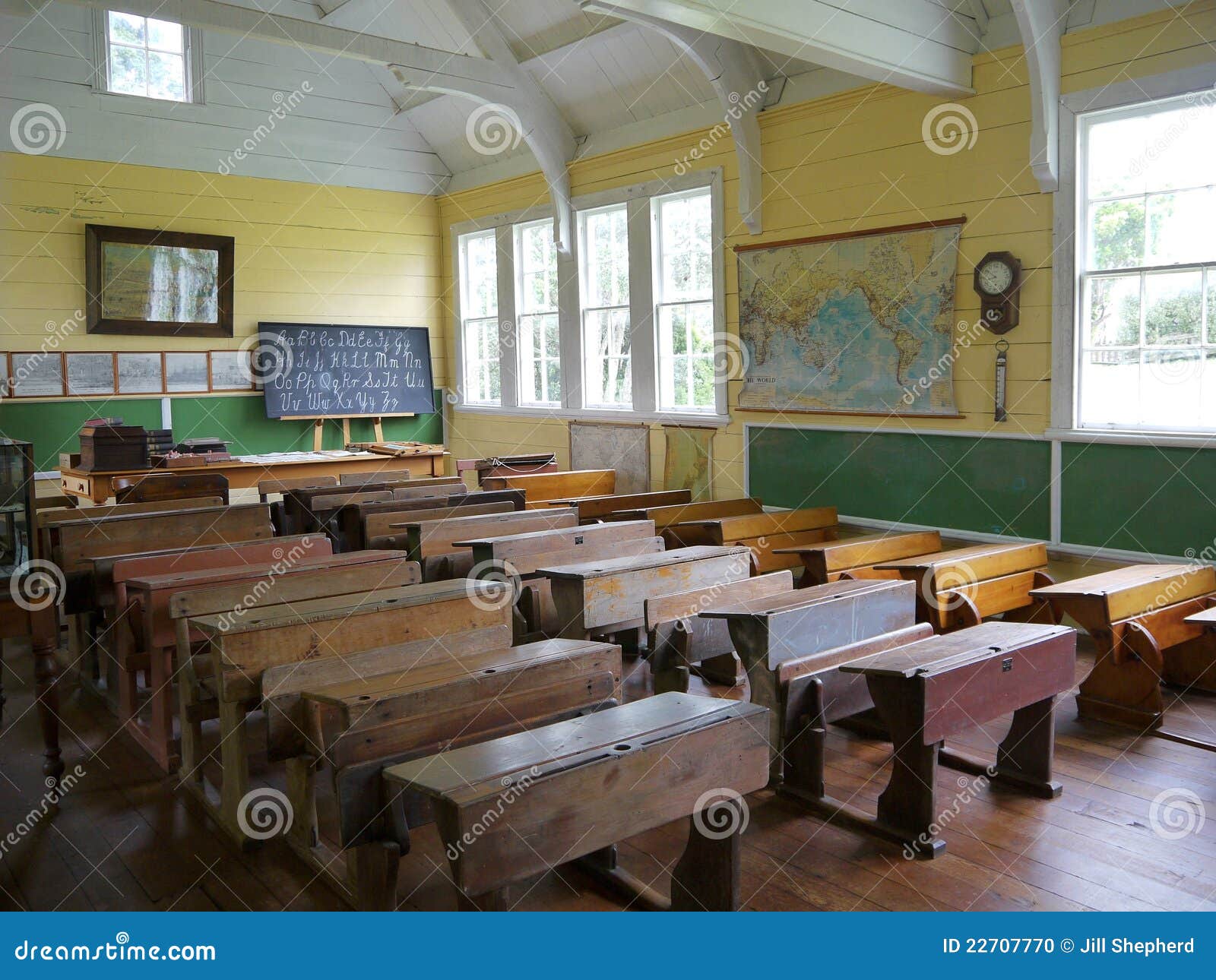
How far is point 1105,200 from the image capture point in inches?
203

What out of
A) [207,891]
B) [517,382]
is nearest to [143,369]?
[517,382]

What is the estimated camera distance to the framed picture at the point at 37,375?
7.89 metres

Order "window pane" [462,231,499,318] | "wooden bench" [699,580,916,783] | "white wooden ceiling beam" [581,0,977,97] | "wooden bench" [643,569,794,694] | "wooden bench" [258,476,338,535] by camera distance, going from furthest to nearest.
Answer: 1. "window pane" [462,231,499,318]
2. "wooden bench" [258,476,338,535]
3. "white wooden ceiling beam" [581,0,977,97]
4. "wooden bench" [643,569,794,694]
5. "wooden bench" [699,580,916,783]

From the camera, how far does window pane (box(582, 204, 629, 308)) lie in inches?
320

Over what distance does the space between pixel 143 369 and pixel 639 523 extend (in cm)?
531

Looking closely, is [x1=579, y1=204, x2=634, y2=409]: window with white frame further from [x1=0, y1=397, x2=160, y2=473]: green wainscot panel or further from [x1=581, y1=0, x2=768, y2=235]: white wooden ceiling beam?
[x1=0, y1=397, x2=160, y2=473]: green wainscot panel

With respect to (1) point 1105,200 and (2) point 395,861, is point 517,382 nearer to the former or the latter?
(1) point 1105,200

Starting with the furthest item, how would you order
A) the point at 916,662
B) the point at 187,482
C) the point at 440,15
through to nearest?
the point at 440,15, the point at 187,482, the point at 916,662

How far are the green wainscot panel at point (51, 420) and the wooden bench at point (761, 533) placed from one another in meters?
5.13

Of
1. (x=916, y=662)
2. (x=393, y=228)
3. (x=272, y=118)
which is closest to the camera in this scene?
(x=916, y=662)

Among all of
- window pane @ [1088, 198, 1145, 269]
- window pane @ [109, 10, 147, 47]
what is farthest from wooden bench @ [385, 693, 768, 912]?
window pane @ [109, 10, 147, 47]

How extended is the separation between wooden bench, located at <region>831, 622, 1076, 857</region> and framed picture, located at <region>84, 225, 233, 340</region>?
723cm

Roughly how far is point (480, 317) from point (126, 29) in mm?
3681

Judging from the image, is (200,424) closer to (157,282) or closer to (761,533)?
(157,282)
